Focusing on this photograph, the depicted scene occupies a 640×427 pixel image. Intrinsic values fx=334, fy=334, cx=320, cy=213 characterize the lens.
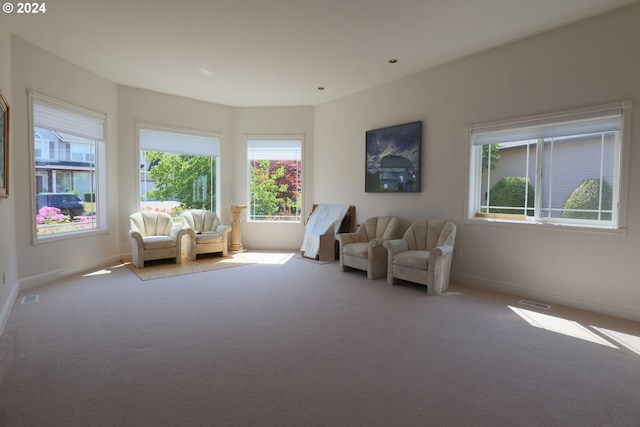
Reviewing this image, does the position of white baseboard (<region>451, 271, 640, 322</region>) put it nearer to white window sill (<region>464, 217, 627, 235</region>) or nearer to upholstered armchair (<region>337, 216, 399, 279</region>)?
white window sill (<region>464, 217, 627, 235</region>)

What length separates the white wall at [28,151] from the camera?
4191mm

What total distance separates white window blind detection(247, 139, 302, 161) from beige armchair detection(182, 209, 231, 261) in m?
1.66

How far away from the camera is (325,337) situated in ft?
9.53

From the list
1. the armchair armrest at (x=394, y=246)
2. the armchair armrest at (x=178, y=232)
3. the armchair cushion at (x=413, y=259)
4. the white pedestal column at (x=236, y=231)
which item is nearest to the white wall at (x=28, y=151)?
the armchair armrest at (x=178, y=232)

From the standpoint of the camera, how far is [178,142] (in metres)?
6.70

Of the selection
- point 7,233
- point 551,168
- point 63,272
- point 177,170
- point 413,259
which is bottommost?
point 63,272

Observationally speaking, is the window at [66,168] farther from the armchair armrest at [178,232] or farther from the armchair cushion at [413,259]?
the armchair cushion at [413,259]

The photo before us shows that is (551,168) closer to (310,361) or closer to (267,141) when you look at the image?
(310,361)

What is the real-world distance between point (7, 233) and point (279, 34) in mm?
3775

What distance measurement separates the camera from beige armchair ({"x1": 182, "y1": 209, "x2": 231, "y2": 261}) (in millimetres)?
6156

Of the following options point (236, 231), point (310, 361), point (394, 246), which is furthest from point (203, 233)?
point (310, 361)

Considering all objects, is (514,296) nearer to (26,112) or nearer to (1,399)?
(1,399)

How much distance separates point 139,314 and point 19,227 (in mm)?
2304

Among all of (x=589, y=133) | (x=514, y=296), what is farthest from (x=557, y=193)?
(x=514, y=296)
